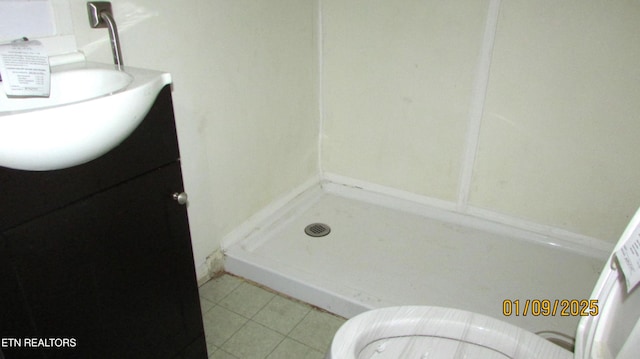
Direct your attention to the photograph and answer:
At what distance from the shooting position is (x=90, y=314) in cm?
86

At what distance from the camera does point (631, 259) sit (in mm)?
631

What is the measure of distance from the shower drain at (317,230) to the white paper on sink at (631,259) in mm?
1283

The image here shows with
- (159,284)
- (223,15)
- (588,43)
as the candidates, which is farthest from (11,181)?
(588,43)

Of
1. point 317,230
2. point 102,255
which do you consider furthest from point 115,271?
point 317,230

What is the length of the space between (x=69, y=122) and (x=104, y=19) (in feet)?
1.71

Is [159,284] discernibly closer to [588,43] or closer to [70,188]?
[70,188]

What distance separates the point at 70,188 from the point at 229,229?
96 cm

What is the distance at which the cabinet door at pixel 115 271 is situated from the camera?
2.49 feet

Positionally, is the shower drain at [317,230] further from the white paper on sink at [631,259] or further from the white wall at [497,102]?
the white paper on sink at [631,259]

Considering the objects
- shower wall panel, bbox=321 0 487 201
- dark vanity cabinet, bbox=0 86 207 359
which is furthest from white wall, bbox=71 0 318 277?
dark vanity cabinet, bbox=0 86 207 359

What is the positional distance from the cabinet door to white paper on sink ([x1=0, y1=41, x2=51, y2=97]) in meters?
0.26

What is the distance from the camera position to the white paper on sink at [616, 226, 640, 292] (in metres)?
0.61
